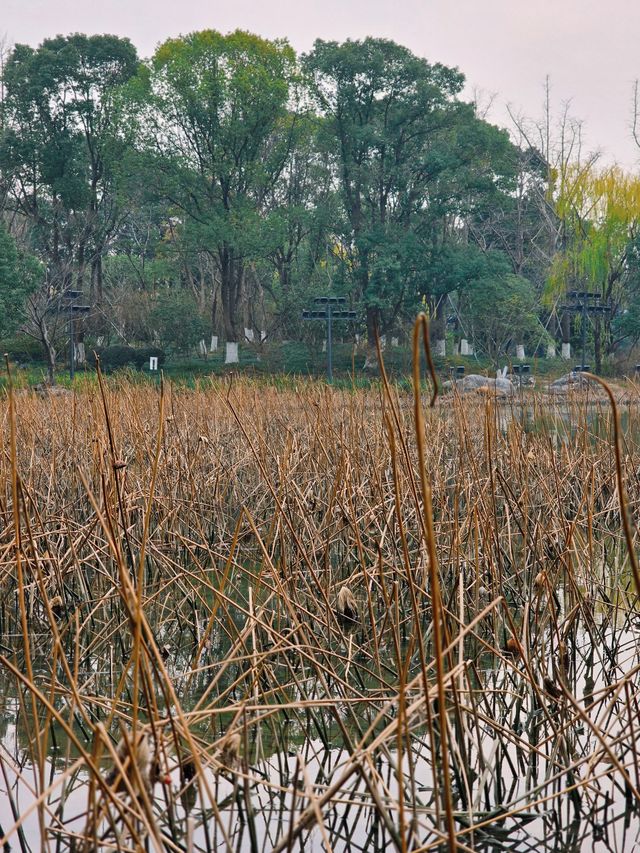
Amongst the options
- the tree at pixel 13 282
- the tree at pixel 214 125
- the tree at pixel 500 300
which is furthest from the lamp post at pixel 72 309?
the tree at pixel 500 300

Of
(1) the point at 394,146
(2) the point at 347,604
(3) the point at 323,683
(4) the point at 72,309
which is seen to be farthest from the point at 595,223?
(3) the point at 323,683

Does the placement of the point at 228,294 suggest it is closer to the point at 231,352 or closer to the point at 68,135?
the point at 231,352

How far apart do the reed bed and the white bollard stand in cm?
1767

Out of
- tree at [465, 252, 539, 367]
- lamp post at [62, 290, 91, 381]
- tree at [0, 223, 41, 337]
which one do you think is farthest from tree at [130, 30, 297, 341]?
tree at [465, 252, 539, 367]

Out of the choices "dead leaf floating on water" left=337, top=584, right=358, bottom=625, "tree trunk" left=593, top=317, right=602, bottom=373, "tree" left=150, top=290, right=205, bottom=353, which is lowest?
"dead leaf floating on water" left=337, top=584, right=358, bottom=625

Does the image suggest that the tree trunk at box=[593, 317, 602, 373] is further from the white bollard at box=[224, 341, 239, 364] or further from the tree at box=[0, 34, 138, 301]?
the tree at box=[0, 34, 138, 301]

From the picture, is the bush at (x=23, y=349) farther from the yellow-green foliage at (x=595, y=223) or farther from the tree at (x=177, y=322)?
the yellow-green foliage at (x=595, y=223)

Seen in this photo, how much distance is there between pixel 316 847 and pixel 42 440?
11.4 ft

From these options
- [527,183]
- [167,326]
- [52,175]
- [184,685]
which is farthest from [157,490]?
[527,183]

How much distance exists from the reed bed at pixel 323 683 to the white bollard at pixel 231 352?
58.0 ft

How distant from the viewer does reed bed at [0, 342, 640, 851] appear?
1.24 meters

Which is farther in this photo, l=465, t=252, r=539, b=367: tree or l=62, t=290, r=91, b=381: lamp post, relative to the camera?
l=465, t=252, r=539, b=367: tree

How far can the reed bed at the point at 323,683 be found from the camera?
48.8 inches

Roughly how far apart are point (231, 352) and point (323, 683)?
20331 millimetres
